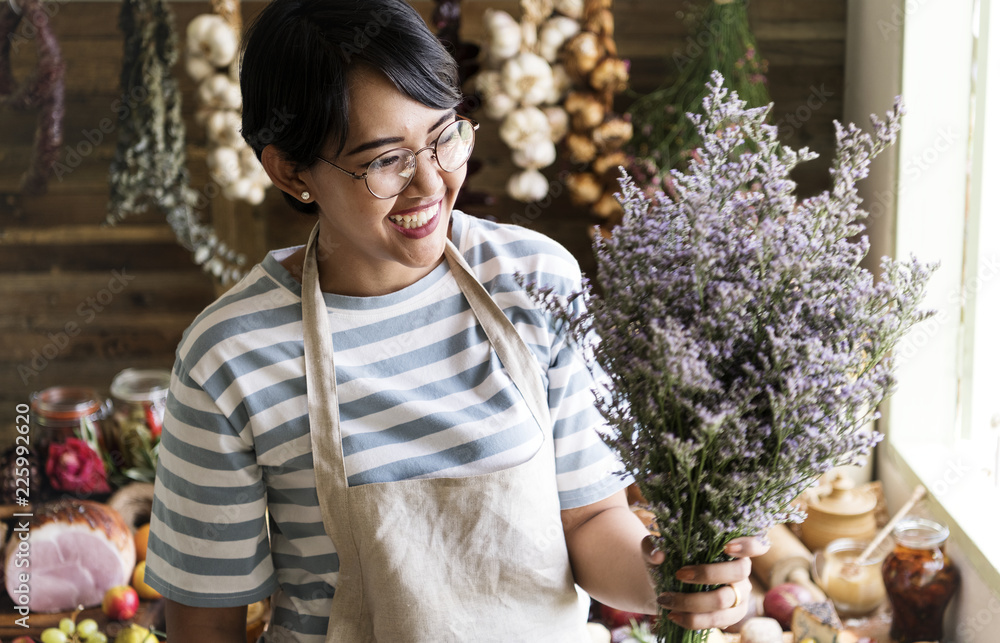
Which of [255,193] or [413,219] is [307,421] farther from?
[255,193]

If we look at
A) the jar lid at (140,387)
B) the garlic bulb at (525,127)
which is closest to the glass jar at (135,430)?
the jar lid at (140,387)

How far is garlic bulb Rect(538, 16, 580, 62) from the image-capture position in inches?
86.7

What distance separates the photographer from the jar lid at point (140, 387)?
Answer: 184cm

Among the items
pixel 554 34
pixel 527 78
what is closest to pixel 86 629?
pixel 527 78

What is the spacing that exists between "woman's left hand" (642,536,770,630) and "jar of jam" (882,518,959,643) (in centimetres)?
89

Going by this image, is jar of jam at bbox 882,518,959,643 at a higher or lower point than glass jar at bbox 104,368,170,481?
lower

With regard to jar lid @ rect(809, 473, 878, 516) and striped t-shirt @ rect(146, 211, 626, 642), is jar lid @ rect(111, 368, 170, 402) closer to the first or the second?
striped t-shirt @ rect(146, 211, 626, 642)

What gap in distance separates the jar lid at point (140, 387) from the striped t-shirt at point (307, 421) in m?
0.88

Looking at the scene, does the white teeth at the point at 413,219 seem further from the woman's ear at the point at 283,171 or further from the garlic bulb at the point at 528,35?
the garlic bulb at the point at 528,35


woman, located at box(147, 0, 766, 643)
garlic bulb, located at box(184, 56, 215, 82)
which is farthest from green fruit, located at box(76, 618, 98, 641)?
garlic bulb, located at box(184, 56, 215, 82)

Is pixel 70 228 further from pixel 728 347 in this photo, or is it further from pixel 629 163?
pixel 728 347

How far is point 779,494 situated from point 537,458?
0.36 meters

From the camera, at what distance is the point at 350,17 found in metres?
0.91

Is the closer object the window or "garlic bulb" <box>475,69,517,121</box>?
the window
